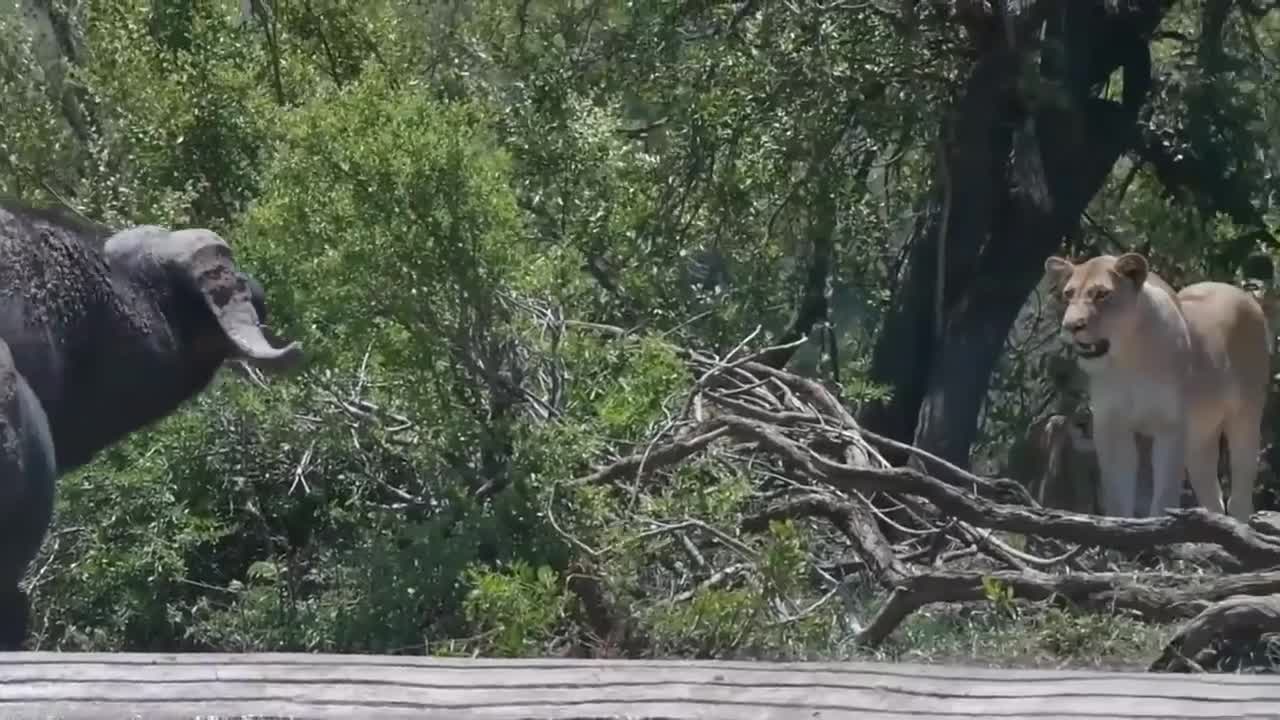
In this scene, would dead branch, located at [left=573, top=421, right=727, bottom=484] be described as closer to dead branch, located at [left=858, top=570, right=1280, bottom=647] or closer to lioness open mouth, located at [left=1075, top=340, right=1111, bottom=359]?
dead branch, located at [left=858, top=570, right=1280, bottom=647]

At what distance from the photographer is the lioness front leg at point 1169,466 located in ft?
32.3

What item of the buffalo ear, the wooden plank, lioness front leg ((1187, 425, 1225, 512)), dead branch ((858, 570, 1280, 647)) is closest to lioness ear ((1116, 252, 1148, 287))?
lioness front leg ((1187, 425, 1225, 512))

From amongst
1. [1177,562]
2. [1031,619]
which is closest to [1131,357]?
[1177,562]

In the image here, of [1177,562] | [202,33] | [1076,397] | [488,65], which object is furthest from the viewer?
[1076,397]

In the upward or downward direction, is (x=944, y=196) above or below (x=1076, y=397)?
above

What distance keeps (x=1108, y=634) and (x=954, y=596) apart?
59cm

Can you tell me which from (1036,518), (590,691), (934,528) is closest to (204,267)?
(934,528)

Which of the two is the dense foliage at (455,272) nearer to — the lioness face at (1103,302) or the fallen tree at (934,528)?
the fallen tree at (934,528)

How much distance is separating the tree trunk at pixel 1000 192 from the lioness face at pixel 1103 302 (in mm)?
1410

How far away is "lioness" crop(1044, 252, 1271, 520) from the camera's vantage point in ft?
32.4

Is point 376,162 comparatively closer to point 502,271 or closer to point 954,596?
point 502,271

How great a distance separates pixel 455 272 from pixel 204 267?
3.37 ft

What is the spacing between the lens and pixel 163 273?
7902mm

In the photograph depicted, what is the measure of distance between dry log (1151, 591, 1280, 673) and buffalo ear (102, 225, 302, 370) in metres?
3.50
